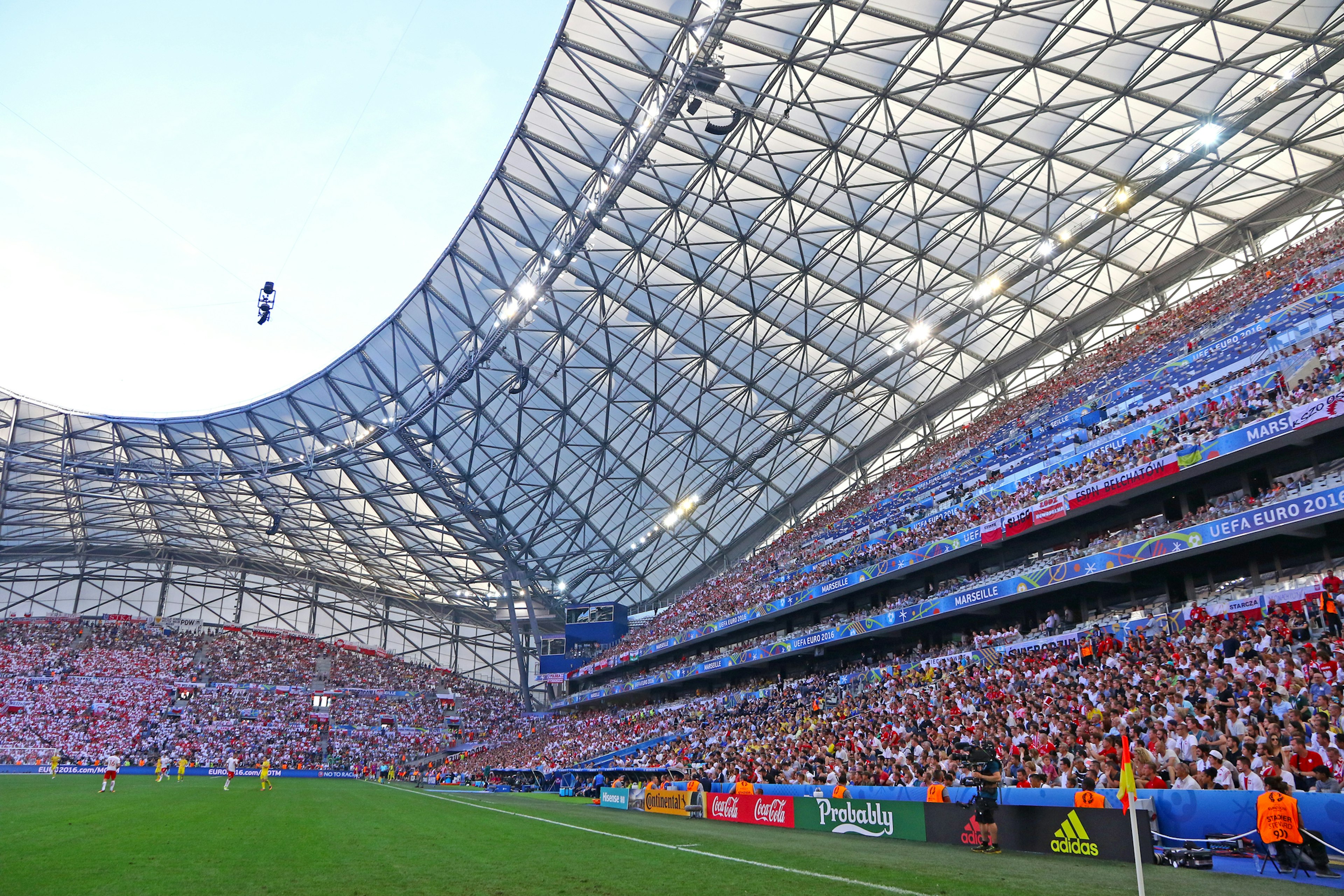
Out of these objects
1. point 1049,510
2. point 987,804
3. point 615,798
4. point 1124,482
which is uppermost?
point 1124,482

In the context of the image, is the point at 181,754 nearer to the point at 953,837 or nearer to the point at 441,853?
the point at 441,853

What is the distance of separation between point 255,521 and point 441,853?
61529 mm

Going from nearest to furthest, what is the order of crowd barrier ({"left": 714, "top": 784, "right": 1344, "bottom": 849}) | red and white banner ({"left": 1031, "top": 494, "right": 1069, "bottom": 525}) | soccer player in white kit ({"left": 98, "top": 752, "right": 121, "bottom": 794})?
crowd barrier ({"left": 714, "top": 784, "right": 1344, "bottom": 849}), red and white banner ({"left": 1031, "top": 494, "right": 1069, "bottom": 525}), soccer player in white kit ({"left": 98, "top": 752, "right": 121, "bottom": 794})

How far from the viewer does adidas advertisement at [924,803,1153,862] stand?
37.8 ft

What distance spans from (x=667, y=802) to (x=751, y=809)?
209 inches

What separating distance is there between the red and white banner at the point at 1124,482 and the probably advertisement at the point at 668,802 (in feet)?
52.1

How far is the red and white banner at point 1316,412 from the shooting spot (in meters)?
19.2

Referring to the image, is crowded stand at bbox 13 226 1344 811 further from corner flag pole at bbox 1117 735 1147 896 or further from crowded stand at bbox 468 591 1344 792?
corner flag pole at bbox 1117 735 1147 896

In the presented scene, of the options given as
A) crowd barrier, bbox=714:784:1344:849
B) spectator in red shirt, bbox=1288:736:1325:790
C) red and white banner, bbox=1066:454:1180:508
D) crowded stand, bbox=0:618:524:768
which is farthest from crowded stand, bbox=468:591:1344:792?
crowded stand, bbox=0:618:524:768

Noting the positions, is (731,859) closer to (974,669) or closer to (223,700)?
(974,669)

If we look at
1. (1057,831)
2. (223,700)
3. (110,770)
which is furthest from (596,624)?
(1057,831)

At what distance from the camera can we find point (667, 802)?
25438 mm

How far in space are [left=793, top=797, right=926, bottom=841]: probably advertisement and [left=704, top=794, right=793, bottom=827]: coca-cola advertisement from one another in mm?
482

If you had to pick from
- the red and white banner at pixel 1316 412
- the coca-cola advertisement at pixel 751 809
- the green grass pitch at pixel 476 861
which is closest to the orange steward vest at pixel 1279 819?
the green grass pitch at pixel 476 861
